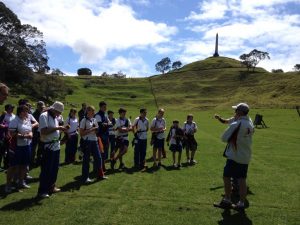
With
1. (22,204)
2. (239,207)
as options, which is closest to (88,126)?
(22,204)

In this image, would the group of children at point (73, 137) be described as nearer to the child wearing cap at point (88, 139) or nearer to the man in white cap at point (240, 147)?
the child wearing cap at point (88, 139)

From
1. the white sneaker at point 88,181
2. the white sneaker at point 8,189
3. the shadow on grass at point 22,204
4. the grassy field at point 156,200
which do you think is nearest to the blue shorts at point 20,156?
the white sneaker at point 8,189

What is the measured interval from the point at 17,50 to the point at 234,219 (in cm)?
7449

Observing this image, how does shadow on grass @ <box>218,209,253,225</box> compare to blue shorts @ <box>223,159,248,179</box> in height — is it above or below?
below

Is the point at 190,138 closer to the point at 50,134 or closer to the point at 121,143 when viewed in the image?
A: the point at 121,143

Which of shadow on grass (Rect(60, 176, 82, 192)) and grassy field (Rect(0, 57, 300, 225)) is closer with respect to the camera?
grassy field (Rect(0, 57, 300, 225))

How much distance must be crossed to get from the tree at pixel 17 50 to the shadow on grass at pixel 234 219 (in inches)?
2742

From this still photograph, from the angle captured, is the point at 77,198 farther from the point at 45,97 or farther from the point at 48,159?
the point at 45,97

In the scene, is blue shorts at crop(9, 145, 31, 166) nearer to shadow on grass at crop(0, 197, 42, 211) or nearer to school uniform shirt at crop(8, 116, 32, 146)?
school uniform shirt at crop(8, 116, 32, 146)

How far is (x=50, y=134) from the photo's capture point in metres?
11.0

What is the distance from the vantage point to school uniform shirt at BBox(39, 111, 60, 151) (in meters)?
10.8

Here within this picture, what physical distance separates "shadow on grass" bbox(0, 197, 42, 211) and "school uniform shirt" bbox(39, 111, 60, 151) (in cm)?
142

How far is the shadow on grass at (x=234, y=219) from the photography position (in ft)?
30.2

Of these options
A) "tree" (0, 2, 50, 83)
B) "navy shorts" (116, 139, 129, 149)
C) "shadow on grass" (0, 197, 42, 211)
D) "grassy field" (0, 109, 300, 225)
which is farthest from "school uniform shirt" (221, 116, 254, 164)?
"tree" (0, 2, 50, 83)
